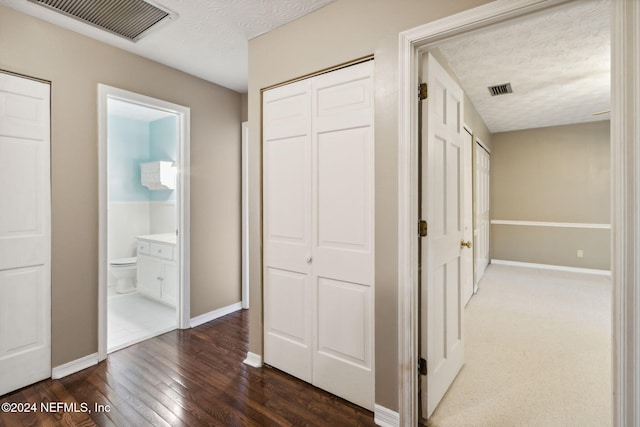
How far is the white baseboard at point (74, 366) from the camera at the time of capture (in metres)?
2.21

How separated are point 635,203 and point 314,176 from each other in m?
1.56

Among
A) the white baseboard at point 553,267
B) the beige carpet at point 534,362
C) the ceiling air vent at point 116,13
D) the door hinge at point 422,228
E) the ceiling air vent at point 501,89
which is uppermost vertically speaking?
the ceiling air vent at point 501,89

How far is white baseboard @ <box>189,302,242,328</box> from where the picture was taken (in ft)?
10.5

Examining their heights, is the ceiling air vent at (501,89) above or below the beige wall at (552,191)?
above

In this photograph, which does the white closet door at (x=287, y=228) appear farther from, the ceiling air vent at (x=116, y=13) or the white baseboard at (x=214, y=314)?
the white baseboard at (x=214, y=314)

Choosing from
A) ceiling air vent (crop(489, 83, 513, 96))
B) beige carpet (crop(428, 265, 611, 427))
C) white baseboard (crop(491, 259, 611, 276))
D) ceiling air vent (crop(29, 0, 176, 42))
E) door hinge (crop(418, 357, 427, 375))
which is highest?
ceiling air vent (crop(489, 83, 513, 96))

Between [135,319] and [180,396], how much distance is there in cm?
174

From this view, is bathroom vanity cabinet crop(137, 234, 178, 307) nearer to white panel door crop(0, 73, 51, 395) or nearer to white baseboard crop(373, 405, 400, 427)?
white panel door crop(0, 73, 51, 395)

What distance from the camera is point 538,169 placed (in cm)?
579

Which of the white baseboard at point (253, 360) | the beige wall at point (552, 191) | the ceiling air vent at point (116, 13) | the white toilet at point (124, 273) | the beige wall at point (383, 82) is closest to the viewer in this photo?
the beige wall at point (383, 82)

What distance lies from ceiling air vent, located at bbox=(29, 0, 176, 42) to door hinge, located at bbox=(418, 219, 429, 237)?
2.17 m

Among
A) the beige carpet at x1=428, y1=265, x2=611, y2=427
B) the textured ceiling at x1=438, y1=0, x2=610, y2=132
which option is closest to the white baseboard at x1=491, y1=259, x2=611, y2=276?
the beige carpet at x1=428, y1=265, x2=611, y2=427

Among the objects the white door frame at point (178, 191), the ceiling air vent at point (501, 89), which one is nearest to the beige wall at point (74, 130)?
the white door frame at point (178, 191)

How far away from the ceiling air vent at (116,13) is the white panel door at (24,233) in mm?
554
